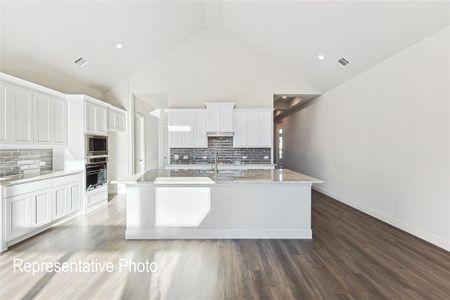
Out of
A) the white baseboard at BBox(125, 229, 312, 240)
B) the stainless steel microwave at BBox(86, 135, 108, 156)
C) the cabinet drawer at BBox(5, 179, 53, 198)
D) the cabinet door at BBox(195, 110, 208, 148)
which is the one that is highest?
the cabinet door at BBox(195, 110, 208, 148)

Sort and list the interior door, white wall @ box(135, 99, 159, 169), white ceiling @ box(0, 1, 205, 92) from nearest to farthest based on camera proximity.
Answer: white ceiling @ box(0, 1, 205, 92)
the interior door
white wall @ box(135, 99, 159, 169)

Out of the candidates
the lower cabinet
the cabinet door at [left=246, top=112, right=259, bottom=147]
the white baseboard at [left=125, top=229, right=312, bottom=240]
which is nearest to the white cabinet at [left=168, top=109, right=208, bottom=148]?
the cabinet door at [left=246, top=112, right=259, bottom=147]

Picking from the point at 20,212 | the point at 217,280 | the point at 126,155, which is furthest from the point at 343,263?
the point at 126,155

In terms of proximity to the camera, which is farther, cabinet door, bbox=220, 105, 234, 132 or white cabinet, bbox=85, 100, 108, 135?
cabinet door, bbox=220, 105, 234, 132

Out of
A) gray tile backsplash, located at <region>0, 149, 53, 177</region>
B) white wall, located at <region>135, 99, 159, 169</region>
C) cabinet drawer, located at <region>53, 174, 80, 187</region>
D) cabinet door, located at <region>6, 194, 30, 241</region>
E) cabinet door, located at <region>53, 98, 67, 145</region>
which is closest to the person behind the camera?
cabinet door, located at <region>6, 194, 30, 241</region>

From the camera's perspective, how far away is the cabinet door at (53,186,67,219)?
12.5 ft

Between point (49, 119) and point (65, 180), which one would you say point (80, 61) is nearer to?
point (49, 119)

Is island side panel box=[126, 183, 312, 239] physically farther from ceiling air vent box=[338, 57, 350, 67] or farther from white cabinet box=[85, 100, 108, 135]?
ceiling air vent box=[338, 57, 350, 67]

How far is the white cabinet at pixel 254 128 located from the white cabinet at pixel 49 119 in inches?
140

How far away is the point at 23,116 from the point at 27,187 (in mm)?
993

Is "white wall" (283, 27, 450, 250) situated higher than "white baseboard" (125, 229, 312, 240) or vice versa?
"white wall" (283, 27, 450, 250)

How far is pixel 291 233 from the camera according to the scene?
11.1ft

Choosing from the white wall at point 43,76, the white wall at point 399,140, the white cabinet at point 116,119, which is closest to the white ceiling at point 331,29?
the white wall at point 399,140

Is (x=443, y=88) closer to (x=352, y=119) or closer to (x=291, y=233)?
(x=352, y=119)
